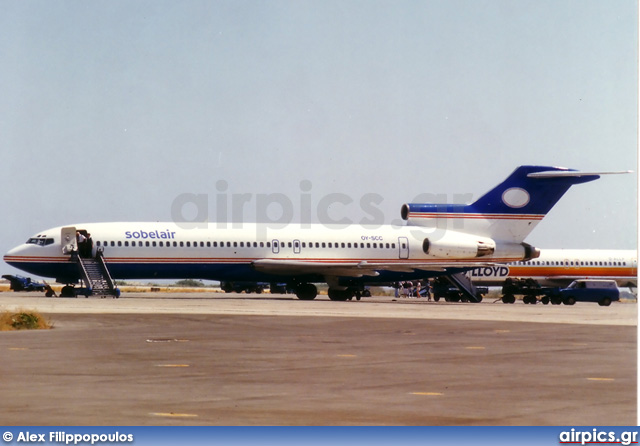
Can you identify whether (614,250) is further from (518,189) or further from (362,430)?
(362,430)

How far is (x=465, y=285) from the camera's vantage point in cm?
5331

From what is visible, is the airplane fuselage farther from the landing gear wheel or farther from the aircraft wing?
the landing gear wheel

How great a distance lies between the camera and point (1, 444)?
7.93m

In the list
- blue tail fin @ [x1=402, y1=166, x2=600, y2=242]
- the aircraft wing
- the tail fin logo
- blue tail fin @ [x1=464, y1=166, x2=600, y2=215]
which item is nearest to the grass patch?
the aircraft wing

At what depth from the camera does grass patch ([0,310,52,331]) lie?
21.0 metres

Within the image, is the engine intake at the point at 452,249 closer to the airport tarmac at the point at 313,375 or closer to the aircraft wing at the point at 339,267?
the aircraft wing at the point at 339,267

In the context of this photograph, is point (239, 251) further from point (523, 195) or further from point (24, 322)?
point (24, 322)

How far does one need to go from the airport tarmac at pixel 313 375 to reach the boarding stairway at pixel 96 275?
2047cm

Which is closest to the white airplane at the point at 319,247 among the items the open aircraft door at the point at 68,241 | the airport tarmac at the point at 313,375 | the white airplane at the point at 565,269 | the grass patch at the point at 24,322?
the open aircraft door at the point at 68,241

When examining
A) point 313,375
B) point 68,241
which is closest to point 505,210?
point 68,241

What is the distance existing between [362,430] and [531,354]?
8.03m

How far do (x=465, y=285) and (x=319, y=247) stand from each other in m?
10.3

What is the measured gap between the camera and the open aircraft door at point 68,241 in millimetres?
43062

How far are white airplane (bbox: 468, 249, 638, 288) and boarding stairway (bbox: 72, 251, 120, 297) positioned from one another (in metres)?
24.0
